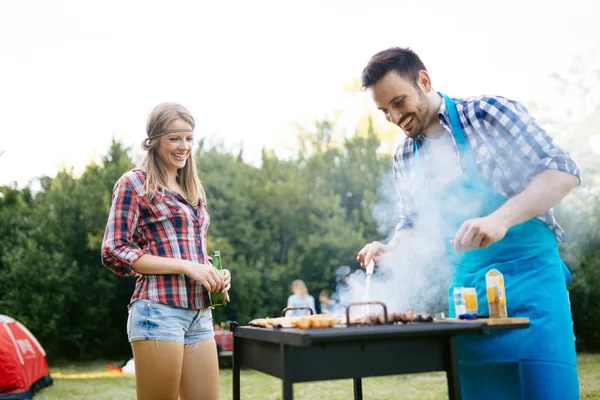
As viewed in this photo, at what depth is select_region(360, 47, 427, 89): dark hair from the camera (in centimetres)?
220

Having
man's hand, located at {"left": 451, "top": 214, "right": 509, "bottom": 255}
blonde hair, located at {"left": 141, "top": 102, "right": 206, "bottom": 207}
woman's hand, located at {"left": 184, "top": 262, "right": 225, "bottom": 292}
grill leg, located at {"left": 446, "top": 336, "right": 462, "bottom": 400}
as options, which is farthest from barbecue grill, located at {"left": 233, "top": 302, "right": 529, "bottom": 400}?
blonde hair, located at {"left": 141, "top": 102, "right": 206, "bottom": 207}

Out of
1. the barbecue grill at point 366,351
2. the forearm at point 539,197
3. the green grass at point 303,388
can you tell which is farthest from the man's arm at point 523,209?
the green grass at point 303,388

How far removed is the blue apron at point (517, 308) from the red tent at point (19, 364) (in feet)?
18.9

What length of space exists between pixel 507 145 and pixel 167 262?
1355mm

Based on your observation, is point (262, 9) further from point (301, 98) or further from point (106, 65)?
point (106, 65)

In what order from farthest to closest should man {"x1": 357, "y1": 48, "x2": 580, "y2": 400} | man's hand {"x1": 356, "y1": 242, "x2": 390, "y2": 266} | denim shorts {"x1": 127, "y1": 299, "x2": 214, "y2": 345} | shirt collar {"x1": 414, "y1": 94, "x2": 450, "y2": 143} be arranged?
man's hand {"x1": 356, "y1": 242, "x2": 390, "y2": 266}
shirt collar {"x1": 414, "y1": 94, "x2": 450, "y2": 143}
denim shorts {"x1": 127, "y1": 299, "x2": 214, "y2": 345}
man {"x1": 357, "y1": 48, "x2": 580, "y2": 400}

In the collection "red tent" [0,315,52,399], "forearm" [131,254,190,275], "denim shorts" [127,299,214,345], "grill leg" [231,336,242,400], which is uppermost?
"forearm" [131,254,190,275]

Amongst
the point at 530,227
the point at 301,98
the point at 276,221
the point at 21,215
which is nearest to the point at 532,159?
the point at 530,227

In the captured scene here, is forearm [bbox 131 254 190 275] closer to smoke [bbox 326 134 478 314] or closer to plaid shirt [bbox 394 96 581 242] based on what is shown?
smoke [bbox 326 134 478 314]

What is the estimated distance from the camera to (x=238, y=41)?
21594 millimetres

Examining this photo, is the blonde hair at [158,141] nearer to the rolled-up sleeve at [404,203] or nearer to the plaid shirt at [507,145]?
the rolled-up sleeve at [404,203]

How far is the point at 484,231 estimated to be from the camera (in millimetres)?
1771

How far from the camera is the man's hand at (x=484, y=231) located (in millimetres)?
1771

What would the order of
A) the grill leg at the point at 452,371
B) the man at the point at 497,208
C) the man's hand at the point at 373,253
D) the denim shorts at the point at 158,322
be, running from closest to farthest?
the grill leg at the point at 452,371 → the man at the point at 497,208 → the denim shorts at the point at 158,322 → the man's hand at the point at 373,253
